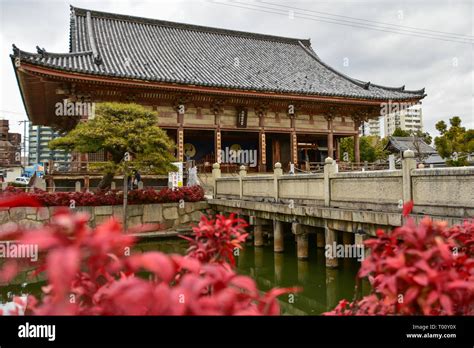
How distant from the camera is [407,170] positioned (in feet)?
24.2

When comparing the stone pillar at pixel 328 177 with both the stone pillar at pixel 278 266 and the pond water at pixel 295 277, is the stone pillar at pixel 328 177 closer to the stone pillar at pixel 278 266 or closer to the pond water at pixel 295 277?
the pond water at pixel 295 277

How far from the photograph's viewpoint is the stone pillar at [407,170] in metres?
7.32

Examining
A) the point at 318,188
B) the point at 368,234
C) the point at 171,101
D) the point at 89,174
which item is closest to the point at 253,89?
the point at 171,101

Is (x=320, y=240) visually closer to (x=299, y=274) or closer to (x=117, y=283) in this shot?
(x=299, y=274)

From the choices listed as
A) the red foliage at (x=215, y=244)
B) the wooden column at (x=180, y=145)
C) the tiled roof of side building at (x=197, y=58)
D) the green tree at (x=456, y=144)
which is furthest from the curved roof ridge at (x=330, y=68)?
the red foliage at (x=215, y=244)

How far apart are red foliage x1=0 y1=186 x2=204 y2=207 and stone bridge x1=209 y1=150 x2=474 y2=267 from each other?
65.4 inches

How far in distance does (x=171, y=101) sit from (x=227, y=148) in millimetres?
6560

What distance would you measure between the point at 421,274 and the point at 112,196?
47.2 ft

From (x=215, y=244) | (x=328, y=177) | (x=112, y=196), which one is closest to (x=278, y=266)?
(x=328, y=177)

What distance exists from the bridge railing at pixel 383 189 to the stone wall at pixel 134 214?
11.7 feet

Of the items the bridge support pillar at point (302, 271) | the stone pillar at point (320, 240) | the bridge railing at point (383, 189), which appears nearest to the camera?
the bridge railing at point (383, 189)

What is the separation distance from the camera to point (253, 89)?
19.9 m

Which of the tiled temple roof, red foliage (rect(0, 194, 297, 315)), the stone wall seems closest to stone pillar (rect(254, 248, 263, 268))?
the stone wall

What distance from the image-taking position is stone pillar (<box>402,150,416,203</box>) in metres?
7.32
